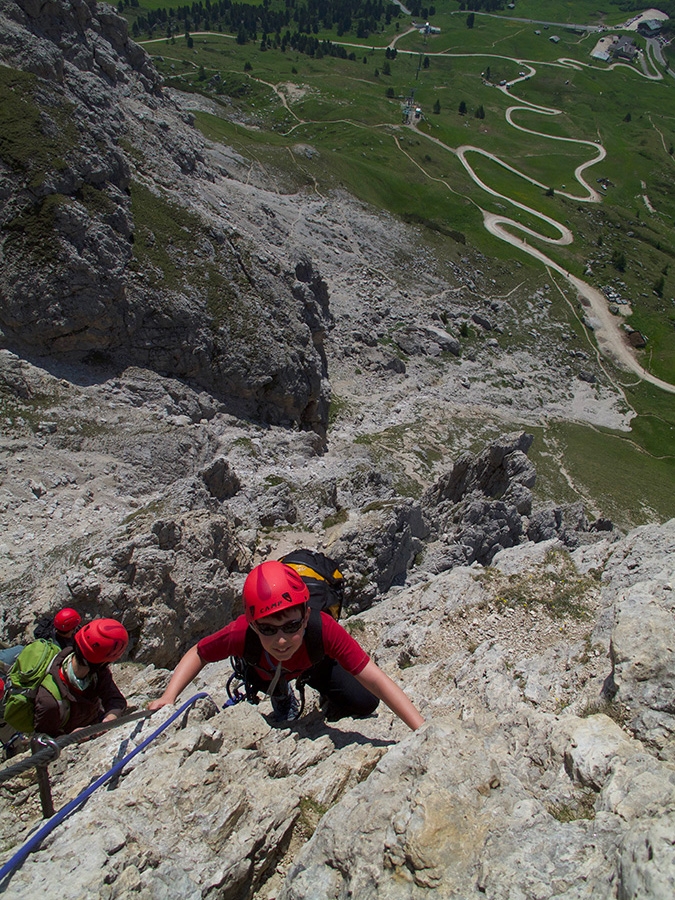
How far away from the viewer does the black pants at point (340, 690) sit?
908 cm

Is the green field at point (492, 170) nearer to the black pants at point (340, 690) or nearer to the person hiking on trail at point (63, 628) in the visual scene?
the black pants at point (340, 690)

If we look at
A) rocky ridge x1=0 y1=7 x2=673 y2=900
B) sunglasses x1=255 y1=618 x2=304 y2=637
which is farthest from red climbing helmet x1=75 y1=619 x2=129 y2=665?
sunglasses x1=255 y1=618 x2=304 y2=637

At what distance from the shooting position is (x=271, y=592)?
6.86 metres

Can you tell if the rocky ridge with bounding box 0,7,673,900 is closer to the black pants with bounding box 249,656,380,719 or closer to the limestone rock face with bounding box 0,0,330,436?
the limestone rock face with bounding box 0,0,330,436

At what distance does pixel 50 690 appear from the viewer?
8.51 m

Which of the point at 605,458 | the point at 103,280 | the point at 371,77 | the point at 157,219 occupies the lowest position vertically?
the point at 605,458

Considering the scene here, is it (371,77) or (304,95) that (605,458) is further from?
(371,77)

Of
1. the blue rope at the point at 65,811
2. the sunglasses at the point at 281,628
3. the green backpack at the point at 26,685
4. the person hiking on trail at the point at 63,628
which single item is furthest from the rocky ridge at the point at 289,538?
the person hiking on trail at the point at 63,628

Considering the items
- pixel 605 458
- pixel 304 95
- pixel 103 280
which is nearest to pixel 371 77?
pixel 304 95

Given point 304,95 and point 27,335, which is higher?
point 304,95

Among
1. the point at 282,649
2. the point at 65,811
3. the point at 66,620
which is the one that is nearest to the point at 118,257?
the point at 66,620

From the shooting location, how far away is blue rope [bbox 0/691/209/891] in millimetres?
5293

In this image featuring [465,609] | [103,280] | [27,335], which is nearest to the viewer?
[465,609]

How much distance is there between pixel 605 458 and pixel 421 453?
27.6 m
